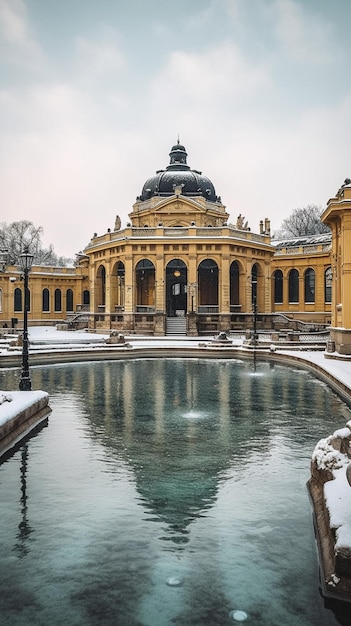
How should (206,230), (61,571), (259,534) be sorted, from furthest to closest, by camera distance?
(206,230) → (259,534) → (61,571)

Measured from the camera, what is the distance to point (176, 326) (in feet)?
138

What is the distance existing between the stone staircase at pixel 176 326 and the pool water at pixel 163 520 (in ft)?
92.4

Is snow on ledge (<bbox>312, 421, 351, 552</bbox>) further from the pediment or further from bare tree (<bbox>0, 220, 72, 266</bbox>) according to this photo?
bare tree (<bbox>0, 220, 72, 266</bbox>)

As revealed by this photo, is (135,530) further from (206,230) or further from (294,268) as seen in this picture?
(294,268)

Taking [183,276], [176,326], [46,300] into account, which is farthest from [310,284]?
[46,300]

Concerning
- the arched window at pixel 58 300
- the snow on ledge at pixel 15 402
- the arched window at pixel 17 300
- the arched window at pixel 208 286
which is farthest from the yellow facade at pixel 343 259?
the arched window at pixel 58 300

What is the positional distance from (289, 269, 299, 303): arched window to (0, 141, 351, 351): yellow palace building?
0.10 m

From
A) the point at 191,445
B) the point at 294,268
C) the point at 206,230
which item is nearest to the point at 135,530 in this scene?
the point at 191,445

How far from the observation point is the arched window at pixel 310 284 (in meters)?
50.8

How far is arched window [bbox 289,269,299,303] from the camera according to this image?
5212 cm

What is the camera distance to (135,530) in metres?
6.02

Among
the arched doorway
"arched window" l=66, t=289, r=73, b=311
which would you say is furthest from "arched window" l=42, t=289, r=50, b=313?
the arched doorway

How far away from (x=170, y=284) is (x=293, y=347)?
824 inches

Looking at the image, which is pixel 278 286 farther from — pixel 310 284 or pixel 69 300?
pixel 69 300
